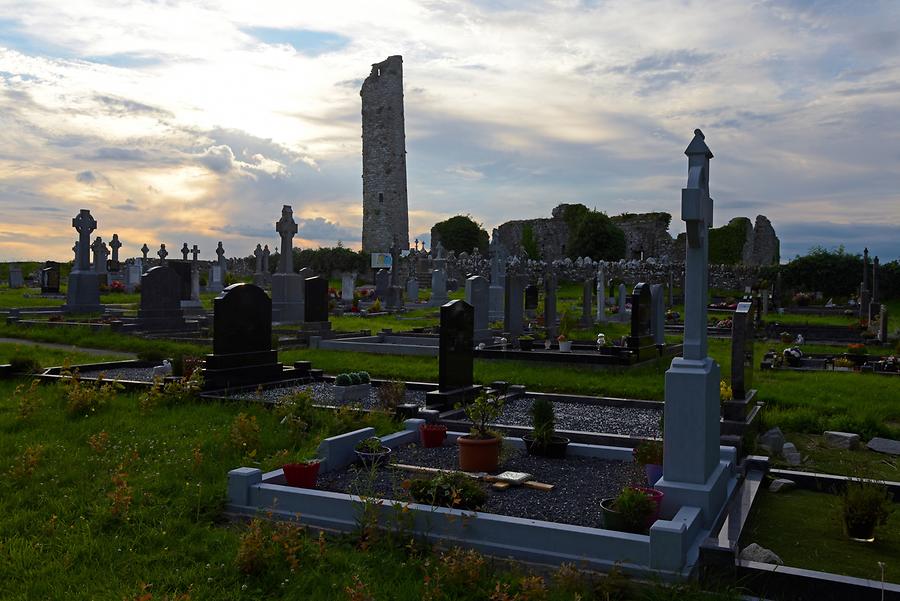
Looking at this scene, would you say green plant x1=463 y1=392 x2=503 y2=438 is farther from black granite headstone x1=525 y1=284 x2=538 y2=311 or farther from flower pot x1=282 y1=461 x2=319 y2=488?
black granite headstone x1=525 y1=284 x2=538 y2=311

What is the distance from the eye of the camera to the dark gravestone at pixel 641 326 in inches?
548

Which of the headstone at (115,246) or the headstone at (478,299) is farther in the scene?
the headstone at (115,246)

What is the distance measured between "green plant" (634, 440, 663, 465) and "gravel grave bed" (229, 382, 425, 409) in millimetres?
3939

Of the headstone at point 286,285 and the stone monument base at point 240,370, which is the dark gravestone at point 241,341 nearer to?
the stone monument base at point 240,370

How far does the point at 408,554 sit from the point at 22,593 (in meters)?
2.42

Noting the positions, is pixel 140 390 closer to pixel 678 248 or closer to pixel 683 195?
pixel 683 195

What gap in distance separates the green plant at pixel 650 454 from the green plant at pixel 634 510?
1287 millimetres

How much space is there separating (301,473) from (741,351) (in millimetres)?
5778

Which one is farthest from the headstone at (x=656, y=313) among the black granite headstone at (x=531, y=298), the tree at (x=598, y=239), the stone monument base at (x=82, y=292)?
the tree at (x=598, y=239)

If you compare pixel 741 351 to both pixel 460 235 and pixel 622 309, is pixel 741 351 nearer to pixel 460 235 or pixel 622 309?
pixel 622 309

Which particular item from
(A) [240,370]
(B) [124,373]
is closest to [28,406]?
(A) [240,370]

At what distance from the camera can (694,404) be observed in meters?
5.64

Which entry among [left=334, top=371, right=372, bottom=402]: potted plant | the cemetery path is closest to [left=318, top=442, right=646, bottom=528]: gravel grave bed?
[left=334, top=371, right=372, bottom=402]: potted plant

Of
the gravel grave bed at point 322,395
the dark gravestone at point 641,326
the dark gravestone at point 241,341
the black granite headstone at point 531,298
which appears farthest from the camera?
the black granite headstone at point 531,298
